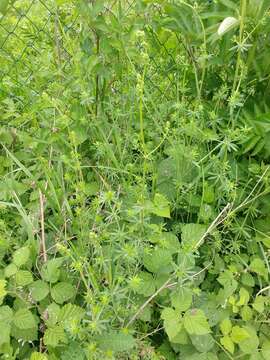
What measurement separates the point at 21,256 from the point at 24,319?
19 cm

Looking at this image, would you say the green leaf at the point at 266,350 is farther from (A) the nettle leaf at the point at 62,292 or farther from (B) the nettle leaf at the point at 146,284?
(A) the nettle leaf at the point at 62,292

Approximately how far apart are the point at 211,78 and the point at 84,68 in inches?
18.8

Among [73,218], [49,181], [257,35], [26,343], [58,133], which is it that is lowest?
[26,343]

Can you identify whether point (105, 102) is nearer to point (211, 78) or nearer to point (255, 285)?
point (211, 78)

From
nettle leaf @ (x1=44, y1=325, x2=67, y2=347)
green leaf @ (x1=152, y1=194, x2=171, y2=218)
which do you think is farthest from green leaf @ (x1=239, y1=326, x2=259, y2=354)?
nettle leaf @ (x1=44, y1=325, x2=67, y2=347)

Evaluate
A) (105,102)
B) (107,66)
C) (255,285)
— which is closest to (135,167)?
(105,102)

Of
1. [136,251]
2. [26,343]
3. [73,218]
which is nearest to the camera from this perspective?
[136,251]

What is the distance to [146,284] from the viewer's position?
1.64 meters

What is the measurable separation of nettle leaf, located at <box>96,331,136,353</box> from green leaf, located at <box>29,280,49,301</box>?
23cm

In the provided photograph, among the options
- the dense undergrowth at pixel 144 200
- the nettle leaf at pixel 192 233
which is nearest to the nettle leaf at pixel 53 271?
the dense undergrowth at pixel 144 200

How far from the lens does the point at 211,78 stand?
1993 mm

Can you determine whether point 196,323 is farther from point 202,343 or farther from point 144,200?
point 144,200

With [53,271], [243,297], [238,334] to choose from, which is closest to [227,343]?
[238,334]

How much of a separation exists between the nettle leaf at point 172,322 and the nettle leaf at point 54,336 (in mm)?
281
